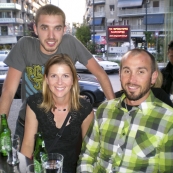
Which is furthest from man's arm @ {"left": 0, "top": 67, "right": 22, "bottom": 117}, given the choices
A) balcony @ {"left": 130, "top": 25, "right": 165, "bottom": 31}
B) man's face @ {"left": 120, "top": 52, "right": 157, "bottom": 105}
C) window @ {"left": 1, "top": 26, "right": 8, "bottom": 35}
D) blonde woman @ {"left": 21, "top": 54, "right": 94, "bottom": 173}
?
window @ {"left": 1, "top": 26, "right": 8, "bottom": 35}

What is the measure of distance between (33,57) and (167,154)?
2.97ft

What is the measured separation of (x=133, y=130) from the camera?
127cm

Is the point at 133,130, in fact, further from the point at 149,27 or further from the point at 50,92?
the point at 149,27

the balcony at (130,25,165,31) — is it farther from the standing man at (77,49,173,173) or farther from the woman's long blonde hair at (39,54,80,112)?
the standing man at (77,49,173,173)

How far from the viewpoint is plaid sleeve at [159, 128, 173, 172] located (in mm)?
1181

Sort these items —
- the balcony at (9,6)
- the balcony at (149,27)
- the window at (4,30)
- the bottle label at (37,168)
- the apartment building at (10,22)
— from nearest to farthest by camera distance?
1. the bottle label at (37,168)
2. the balcony at (149,27)
3. the balcony at (9,6)
4. the apartment building at (10,22)
5. the window at (4,30)

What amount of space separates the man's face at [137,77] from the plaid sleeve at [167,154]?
0.24 meters

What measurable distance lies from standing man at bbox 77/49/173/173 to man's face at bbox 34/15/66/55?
1.33ft

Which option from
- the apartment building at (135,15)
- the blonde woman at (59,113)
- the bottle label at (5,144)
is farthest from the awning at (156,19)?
the bottle label at (5,144)

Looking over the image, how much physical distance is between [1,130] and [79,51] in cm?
64

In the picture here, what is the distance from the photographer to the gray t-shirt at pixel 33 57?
1.55m

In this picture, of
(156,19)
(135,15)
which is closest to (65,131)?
(156,19)

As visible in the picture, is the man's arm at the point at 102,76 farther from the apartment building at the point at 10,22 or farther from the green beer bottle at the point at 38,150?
the apartment building at the point at 10,22

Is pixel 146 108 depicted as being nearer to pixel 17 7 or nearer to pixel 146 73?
pixel 146 73
